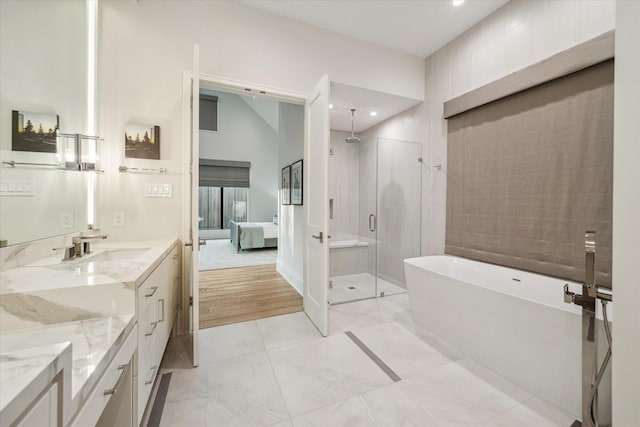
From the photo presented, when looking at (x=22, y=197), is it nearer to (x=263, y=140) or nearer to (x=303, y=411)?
(x=303, y=411)

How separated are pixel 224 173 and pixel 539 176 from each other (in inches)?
313

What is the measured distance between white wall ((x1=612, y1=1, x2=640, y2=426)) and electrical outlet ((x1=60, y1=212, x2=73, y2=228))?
9.44ft

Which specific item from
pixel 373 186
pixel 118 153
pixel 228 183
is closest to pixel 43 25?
pixel 118 153

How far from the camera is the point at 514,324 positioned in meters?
1.66

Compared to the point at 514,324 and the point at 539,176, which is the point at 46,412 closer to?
the point at 514,324

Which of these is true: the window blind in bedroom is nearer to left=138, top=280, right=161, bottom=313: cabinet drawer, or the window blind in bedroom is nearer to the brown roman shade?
the brown roman shade

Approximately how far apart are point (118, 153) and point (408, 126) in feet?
10.8

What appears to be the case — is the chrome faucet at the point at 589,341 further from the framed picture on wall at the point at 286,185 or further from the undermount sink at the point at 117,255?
the framed picture on wall at the point at 286,185

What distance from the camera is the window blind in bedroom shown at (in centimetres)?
800

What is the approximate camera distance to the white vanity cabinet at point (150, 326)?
44.4 inches

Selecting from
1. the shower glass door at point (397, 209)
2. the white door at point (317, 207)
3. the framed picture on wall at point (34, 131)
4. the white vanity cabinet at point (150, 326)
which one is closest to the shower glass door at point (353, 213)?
the shower glass door at point (397, 209)

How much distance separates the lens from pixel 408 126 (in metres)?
3.51

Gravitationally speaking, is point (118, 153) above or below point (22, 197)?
above

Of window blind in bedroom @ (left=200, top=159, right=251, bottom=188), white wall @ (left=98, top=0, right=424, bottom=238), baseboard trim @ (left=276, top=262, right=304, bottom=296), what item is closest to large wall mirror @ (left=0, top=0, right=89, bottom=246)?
white wall @ (left=98, top=0, right=424, bottom=238)
